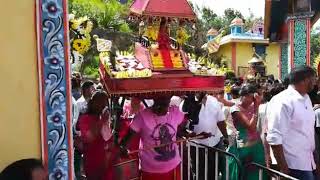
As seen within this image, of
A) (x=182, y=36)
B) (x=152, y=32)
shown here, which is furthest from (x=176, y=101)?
(x=152, y=32)

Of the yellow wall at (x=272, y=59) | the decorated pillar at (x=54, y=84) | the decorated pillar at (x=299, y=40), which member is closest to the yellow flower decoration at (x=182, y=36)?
the decorated pillar at (x=54, y=84)

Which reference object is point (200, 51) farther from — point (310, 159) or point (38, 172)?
point (38, 172)

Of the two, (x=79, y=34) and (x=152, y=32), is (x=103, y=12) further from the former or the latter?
(x=152, y=32)

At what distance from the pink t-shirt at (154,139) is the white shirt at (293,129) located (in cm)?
90

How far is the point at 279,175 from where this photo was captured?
3631mm

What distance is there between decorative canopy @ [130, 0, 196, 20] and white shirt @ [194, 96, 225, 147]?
73.8 inches

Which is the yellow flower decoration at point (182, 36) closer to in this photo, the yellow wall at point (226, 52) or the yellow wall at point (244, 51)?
the yellow wall at point (226, 52)

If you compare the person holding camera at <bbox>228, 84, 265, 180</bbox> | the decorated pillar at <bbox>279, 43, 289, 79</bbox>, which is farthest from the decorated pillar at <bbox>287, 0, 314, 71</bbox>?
the person holding camera at <bbox>228, 84, 265, 180</bbox>

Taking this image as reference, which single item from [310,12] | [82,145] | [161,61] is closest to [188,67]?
[161,61]

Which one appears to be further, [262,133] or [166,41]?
[262,133]

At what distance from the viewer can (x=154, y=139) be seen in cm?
418

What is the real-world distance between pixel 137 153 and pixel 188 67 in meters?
0.91

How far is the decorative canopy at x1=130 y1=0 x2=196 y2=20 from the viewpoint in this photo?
3.91 meters

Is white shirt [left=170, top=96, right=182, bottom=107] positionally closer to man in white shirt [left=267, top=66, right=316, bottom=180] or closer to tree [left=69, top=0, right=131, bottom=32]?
man in white shirt [left=267, top=66, right=316, bottom=180]
